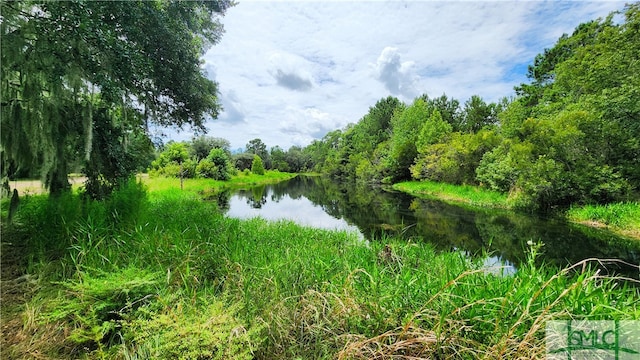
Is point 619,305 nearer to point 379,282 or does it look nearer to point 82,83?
point 379,282

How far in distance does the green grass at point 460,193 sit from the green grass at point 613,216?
4080mm

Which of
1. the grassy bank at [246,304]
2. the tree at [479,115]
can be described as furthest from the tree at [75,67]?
the tree at [479,115]

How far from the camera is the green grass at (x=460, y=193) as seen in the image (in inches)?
724

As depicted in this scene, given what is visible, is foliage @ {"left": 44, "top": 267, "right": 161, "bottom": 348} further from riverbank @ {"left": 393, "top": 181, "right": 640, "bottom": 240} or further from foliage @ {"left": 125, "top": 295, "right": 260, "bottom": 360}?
riverbank @ {"left": 393, "top": 181, "right": 640, "bottom": 240}

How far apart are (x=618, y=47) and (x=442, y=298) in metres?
17.4

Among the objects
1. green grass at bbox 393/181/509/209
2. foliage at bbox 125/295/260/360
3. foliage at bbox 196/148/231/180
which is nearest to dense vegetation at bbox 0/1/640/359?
foliage at bbox 125/295/260/360

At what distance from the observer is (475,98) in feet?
122

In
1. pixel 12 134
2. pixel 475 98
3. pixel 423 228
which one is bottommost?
pixel 423 228

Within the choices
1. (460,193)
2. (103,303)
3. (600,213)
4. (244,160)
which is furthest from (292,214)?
(244,160)

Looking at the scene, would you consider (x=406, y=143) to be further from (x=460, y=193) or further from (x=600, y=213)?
(x=600, y=213)

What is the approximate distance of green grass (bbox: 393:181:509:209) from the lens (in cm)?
1839

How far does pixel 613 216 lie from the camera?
37.4 ft

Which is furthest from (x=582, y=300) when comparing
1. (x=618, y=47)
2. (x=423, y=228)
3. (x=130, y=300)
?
(x=618, y=47)

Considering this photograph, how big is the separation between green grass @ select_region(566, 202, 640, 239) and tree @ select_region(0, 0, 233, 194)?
14915 mm
